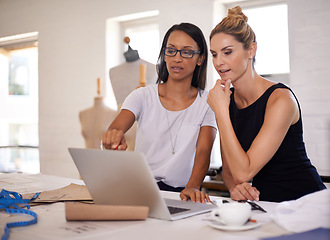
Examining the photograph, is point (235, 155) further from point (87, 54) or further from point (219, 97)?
point (87, 54)

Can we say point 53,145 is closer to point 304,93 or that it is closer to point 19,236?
point 304,93

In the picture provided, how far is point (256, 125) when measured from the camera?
1.66 m

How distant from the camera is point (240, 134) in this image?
1.74m

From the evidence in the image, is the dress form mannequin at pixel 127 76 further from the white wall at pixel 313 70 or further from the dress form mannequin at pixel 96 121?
the white wall at pixel 313 70

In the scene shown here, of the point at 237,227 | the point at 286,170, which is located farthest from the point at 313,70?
the point at 237,227

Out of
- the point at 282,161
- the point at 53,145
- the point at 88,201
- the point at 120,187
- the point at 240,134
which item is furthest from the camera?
the point at 53,145

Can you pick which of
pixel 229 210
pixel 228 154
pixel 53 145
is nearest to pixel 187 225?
pixel 229 210

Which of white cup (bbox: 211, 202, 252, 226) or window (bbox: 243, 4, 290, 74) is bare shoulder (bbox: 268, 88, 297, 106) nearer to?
white cup (bbox: 211, 202, 252, 226)

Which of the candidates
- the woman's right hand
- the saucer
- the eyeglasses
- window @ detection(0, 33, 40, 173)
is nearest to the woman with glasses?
the eyeglasses

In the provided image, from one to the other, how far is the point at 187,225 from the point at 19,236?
0.39 metres

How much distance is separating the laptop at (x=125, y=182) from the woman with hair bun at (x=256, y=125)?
1.18 feet

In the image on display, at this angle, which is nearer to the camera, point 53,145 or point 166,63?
point 166,63

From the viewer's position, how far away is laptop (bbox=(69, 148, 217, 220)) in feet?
3.22

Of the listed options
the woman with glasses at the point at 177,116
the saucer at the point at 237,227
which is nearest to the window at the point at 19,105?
the woman with glasses at the point at 177,116
